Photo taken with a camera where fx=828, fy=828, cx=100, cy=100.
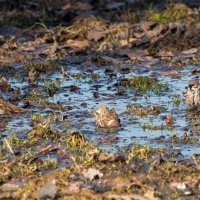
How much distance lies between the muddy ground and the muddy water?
0.05 ft

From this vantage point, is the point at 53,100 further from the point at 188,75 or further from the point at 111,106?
the point at 188,75

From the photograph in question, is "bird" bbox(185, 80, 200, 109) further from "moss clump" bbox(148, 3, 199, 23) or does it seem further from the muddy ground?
"moss clump" bbox(148, 3, 199, 23)

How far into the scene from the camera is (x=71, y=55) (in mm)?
13547

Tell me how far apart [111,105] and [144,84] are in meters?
1.08

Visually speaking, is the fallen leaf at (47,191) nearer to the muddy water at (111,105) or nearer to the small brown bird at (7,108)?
the muddy water at (111,105)

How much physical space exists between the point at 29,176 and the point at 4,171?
264 mm

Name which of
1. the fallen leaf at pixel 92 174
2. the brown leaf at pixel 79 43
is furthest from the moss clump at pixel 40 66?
the fallen leaf at pixel 92 174

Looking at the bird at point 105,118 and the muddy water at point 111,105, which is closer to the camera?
the muddy water at point 111,105

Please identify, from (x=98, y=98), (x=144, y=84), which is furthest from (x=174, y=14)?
(x=98, y=98)

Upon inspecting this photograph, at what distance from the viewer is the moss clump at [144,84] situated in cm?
1116

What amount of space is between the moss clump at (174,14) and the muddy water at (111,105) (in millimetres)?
2978

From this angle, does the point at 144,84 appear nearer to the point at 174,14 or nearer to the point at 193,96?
the point at 193,96

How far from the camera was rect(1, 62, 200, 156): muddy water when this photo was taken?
868 cm

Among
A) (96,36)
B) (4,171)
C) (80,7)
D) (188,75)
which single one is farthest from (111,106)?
(80,7)
